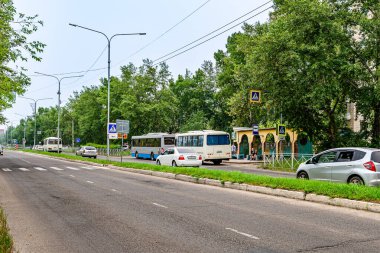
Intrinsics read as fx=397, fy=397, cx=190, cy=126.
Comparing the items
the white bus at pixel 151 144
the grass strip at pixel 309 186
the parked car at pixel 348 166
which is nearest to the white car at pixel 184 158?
the grass strip at pixel 309 186

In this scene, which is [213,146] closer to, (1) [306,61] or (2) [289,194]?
(1) [306,61]

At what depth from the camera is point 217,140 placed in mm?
36031

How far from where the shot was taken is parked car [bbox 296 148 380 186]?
1249 cm

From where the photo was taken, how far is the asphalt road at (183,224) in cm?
628

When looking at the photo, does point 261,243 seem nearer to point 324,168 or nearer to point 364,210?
point 364,210

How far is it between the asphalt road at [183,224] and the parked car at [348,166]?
2906 mm

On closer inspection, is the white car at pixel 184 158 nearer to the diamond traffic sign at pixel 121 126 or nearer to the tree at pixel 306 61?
the diamond traffic sign at pixel 121 126

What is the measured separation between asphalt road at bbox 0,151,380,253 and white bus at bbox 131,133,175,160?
29915 millimetres

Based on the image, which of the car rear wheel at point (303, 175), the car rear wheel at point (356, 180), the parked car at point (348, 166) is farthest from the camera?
the car rear wheel at point (303, 175)

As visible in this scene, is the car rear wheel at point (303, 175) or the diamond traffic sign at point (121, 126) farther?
the diamond traffic sign at point (121, 126)

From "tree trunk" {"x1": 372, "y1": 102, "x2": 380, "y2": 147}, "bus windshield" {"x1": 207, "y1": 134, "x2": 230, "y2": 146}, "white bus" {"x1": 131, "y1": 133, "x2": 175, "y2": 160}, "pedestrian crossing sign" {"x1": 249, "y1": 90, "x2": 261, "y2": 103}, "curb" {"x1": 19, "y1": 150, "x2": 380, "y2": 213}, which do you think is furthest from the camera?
"white bus" {"x1": 131, "y1": 133, "x2": 175, "y2": 160}

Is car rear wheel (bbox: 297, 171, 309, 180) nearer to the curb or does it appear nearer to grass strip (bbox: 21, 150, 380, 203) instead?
grass strip (bbox: 21, 150, 380, 203)

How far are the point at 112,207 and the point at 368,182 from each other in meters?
7.89

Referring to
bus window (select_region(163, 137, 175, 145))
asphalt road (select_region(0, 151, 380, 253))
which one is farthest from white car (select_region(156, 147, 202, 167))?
bus window (select_region(163, 137, 175, 145))
